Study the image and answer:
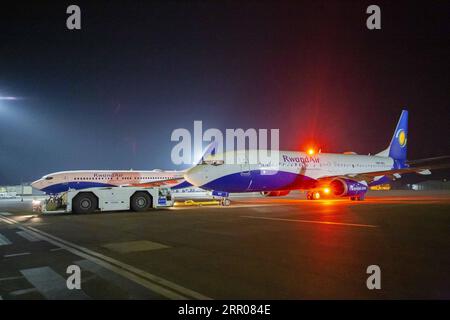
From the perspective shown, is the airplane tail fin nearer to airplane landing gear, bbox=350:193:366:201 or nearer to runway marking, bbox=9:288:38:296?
airplane landing gear, bbox=350:193:366:201

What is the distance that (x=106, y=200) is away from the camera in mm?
23016

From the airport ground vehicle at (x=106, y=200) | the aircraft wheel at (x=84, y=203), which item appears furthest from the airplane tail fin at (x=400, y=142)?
the aircraft wheel at (x=84, y=203)

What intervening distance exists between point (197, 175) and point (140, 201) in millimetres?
4255

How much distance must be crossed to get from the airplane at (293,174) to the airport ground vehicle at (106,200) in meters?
2.86

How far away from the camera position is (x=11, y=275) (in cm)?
747

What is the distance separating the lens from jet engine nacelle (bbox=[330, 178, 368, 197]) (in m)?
29.2

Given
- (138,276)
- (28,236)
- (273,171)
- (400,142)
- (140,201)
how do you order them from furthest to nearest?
(400,142) < (273,171) < (140,201) < (28,236) < (138,276)

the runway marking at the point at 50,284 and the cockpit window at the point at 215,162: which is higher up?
the cockpit window at the point at 215,162

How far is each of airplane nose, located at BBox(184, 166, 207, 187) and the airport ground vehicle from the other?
6.45 ft

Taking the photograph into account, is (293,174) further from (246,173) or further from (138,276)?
(138,276)

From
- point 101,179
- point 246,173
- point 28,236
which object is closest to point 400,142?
point 246,173

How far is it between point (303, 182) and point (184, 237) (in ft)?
66.0

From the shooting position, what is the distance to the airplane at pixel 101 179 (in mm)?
41719

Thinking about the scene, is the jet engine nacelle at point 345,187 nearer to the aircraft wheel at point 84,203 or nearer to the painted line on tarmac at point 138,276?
the aircraft wheel at point 84,203
